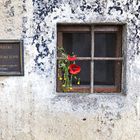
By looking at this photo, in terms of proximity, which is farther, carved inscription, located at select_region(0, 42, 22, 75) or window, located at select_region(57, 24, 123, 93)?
window, located at select_region(57, 24, 123, 93)

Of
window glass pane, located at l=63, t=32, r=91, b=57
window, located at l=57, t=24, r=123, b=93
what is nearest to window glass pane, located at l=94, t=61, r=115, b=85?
window, located at l=57, t=24, r=123, b=93

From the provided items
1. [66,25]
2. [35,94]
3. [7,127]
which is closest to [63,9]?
[66,25]

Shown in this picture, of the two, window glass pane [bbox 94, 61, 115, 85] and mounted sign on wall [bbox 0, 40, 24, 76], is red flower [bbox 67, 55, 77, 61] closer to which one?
window glass pane [bbox 94, 61, 115, 85]

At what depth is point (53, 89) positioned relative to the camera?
300cm

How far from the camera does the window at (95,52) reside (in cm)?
305

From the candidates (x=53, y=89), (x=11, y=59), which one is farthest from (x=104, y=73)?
(x=11, y=59)

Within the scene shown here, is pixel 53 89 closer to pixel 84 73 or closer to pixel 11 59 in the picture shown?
pixel 84 73

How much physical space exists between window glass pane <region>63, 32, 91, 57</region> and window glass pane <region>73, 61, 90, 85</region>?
0.27 feet

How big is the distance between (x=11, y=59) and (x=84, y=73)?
2.43 feet

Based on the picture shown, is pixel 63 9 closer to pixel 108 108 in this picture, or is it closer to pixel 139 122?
pixel 108 108

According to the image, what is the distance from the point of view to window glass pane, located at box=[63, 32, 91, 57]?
3.09m

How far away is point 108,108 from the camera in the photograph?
3.04 metres

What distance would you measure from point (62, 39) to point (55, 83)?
1.46 ft

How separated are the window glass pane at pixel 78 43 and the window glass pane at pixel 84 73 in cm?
8
